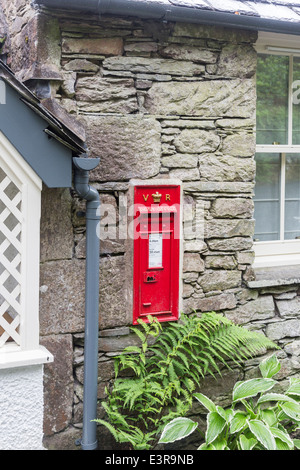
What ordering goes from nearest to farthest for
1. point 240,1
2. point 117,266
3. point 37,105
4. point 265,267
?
point 37,105
point 117,266
point 240,1
point 265,267

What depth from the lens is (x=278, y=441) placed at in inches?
150

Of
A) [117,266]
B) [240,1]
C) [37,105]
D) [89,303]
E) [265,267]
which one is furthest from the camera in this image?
[265,267]

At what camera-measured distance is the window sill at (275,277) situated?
15.0ft

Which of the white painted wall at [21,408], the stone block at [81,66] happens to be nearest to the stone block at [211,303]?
the white painted wall at [21,408]

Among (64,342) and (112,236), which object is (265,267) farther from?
(64,342)

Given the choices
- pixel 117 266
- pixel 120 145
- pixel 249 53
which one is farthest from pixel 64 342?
pixel 249 53

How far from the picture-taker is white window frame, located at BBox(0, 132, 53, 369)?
3.46 meters

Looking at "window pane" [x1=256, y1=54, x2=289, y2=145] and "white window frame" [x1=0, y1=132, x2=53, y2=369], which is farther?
"window pane" [x1=256, y1=54, x2=289, y2=145]

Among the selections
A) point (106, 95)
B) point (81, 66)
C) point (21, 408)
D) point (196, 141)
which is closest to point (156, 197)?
point (196, 141)

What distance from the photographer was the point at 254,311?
15.2ft

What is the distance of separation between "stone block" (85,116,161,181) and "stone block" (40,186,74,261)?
272 millimetres

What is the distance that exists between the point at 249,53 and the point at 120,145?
4.39 feet

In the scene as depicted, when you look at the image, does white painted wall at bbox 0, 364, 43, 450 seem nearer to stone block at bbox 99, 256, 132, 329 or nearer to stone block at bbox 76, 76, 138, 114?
stone block at bbox 99, 256, 132, 329

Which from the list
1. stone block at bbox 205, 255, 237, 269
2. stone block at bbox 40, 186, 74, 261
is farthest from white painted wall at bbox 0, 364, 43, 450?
stone block at bbox 205, 255, 237, 269
